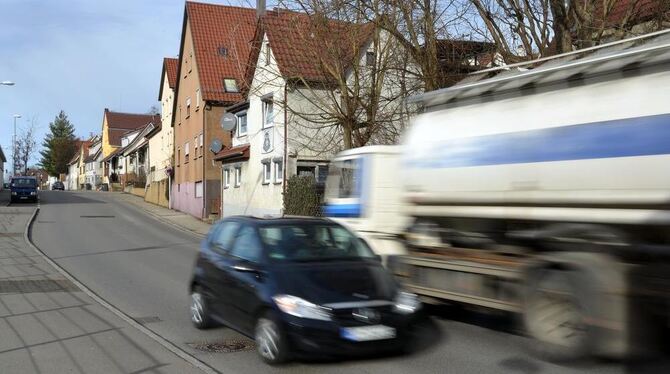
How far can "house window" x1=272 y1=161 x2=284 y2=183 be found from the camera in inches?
1075

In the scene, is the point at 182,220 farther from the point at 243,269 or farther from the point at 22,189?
the point at 243,269

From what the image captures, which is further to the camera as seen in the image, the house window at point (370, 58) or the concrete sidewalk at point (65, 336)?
the house window at point (370, 58)

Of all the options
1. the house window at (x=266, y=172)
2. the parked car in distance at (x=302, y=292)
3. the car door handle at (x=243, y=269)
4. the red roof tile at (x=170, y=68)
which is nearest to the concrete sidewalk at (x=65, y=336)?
the parked car in distance at (x=302, y=292)

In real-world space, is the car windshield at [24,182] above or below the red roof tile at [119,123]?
below

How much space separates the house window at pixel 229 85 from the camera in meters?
38.1

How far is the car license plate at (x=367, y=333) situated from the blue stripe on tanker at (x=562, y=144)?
2.39 metres

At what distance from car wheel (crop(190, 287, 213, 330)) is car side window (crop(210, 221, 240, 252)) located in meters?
0.66

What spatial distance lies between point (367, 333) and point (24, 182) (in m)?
43.1

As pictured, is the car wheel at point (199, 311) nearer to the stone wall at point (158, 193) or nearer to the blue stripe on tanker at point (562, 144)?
the blue stripe on tanker at point (562, 144)

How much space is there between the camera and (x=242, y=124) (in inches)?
1296

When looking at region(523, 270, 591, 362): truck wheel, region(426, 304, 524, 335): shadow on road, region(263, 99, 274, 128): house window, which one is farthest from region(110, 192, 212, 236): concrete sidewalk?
region(523, 270, 591, 362): truck wheel

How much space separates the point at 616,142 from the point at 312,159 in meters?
22.0

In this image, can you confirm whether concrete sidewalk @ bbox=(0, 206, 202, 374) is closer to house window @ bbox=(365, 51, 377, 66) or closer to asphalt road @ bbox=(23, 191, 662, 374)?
asphalt road @ bbox=(23, 191, 662, 374)

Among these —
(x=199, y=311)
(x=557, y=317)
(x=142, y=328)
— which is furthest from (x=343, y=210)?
(x=557, y=317)
